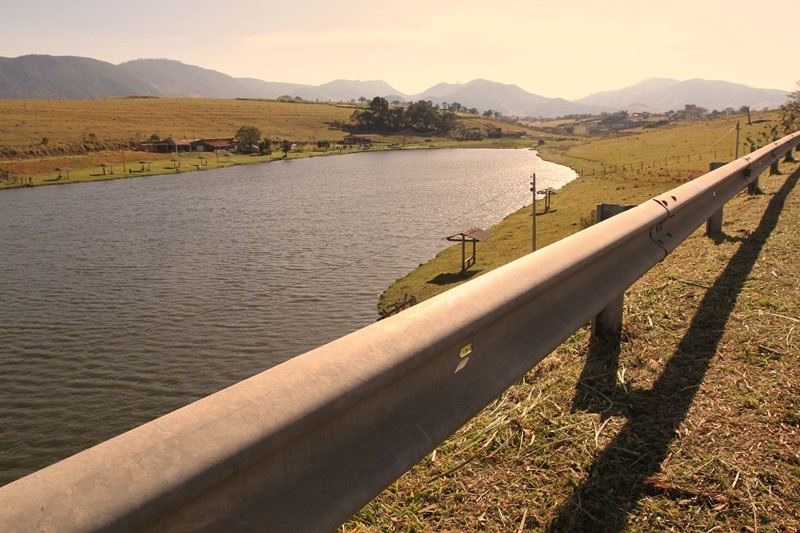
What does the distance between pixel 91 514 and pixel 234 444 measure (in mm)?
334

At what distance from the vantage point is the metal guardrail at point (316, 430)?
1.22 m

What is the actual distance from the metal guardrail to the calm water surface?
17.8 m

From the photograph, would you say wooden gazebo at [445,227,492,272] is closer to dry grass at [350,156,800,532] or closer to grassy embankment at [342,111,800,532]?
grassy embankment at [342,111,800,532]

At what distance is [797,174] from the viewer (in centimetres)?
1443

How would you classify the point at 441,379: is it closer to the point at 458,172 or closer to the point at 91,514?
the point at 91,514

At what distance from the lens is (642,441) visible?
10.3ft

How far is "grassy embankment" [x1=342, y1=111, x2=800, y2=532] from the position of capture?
2.64 meters

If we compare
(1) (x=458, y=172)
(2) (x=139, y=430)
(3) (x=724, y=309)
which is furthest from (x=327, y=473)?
(1) (x=458, y=172)

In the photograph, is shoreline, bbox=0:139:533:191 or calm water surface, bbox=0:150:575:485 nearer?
calm water surface, bbox=0:150:575:485

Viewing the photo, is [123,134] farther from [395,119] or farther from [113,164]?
[395,119]

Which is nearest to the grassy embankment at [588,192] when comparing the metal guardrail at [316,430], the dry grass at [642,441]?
the dry grass at [642,441]

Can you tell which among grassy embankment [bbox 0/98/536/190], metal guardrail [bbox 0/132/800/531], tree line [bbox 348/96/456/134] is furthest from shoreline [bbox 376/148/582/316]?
tree line [bbox 348/96/456/134]

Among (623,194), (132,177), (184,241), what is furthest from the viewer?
(132,177)

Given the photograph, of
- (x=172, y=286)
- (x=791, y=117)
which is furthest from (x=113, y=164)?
(x=791, y=117)
